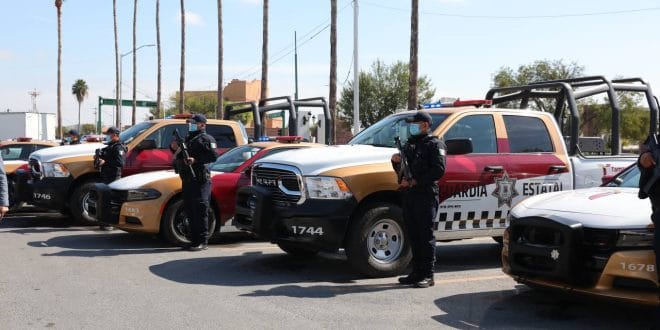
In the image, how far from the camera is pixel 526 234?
5832 millimetres

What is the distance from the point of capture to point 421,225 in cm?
676

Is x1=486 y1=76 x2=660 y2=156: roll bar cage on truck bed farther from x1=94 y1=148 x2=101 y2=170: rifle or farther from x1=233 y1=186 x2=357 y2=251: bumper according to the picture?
x1=94 y1=148 x2=101 y2=170: rifle

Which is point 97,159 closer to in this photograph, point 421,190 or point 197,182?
point 197,182

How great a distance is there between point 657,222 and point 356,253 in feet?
10.1

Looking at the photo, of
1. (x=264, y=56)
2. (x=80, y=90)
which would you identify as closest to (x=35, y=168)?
(x=264, y=56)

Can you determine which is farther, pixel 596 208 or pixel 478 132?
pixel 478 132

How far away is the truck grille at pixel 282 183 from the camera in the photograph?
7168 mm

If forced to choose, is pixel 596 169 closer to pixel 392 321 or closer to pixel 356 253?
pixel 356 253

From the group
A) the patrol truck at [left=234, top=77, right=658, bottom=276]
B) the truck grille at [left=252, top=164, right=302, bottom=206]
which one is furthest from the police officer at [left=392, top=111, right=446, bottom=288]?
the truck grille at [left=252, top=164, right=302, bottom=206]

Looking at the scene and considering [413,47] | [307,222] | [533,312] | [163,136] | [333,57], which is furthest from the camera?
[333,57]

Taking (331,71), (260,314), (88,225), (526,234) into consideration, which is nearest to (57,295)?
(260,314)

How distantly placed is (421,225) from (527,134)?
2499 mm

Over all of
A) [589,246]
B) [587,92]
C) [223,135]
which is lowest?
[589,246]

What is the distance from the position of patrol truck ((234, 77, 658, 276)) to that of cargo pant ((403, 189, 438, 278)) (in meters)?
0.45
